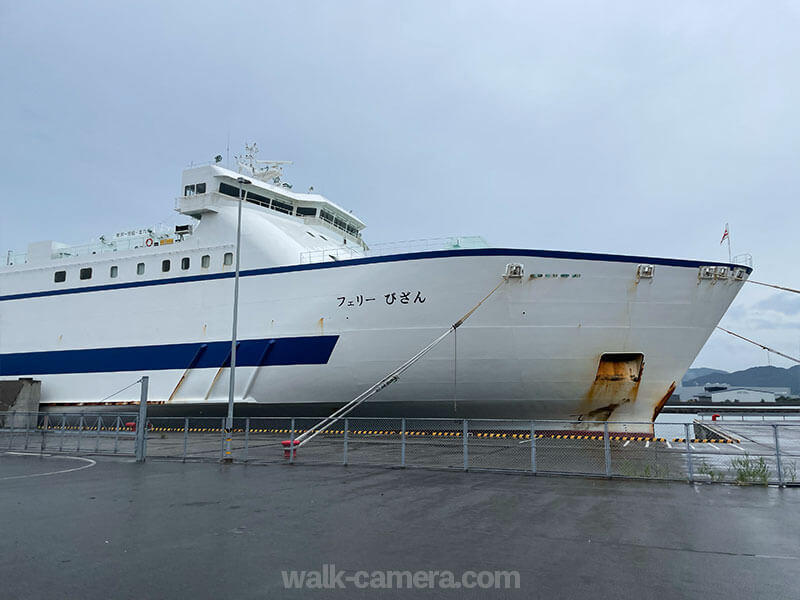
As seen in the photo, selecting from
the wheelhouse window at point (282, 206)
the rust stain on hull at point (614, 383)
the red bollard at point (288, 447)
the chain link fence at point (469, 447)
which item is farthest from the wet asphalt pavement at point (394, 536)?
the wheelhouse window at point (282, 206)

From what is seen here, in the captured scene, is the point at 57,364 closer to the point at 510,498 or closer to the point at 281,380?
the point at 281,380

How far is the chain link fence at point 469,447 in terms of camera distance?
12359 mm

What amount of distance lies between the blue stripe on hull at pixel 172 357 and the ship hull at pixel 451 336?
77 mm

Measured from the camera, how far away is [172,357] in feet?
76.8

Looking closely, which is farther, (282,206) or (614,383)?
(282,206)

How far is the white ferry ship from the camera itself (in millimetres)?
18266

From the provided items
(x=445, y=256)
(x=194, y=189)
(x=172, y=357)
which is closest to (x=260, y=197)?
(x=194, y=189)

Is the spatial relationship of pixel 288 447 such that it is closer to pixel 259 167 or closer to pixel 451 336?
pixel 451 336

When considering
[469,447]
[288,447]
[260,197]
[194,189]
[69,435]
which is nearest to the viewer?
[288,447]

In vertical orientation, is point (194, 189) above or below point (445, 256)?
above

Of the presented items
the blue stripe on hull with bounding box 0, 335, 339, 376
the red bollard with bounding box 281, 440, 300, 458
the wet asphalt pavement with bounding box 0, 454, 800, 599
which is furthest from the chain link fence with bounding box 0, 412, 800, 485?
the blue stripe on hull with bounding box 0, 335, 339, 376

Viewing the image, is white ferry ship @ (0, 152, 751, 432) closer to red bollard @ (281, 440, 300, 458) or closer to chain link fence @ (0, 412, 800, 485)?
chain link fence @ (0, 412, 800, 485)

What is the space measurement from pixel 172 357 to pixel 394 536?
19.0m

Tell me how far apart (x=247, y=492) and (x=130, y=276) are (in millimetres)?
18383
